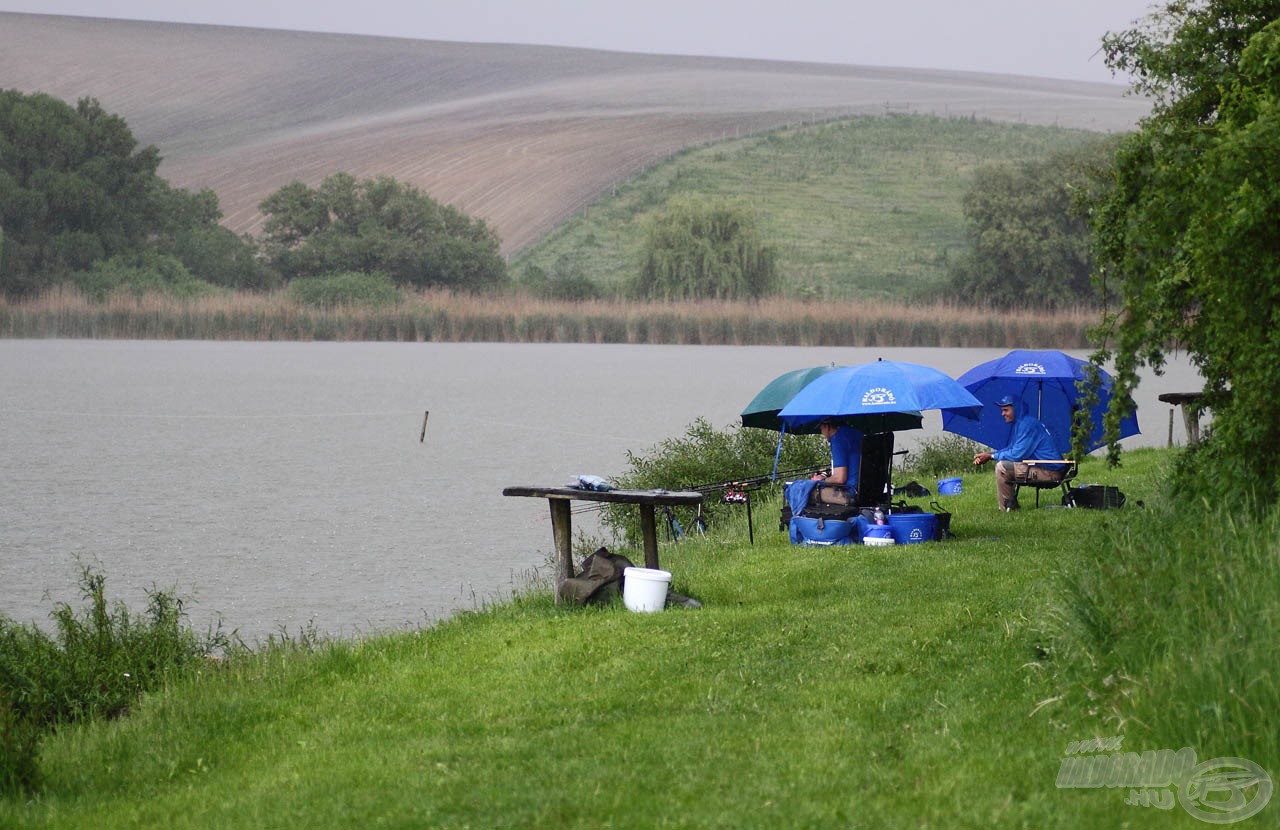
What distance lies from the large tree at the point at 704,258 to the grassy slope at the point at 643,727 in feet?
213

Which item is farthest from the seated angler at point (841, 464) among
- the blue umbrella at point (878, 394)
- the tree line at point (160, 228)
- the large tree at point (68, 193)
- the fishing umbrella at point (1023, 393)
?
the large tree at point (68, 193)

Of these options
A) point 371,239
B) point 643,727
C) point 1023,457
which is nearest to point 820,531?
point 1023,457

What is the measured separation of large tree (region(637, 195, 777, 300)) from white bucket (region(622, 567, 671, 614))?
64.5 meters

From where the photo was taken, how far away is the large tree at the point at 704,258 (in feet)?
248

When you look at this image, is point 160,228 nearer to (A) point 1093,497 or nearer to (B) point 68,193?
(B) point 68,193

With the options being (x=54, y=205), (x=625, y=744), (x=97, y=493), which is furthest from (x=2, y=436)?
(x=54, y=205)

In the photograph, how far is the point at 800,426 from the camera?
14203mm

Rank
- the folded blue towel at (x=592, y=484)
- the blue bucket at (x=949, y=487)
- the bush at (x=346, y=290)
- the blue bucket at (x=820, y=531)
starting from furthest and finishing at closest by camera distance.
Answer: the bush at (x=346, y=290)
the blue bucket at (x=949, y=487)
the blue bucket at (x=820, y=531)
the folded blue towel at (x=592, y=484)

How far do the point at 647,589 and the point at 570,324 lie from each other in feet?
171

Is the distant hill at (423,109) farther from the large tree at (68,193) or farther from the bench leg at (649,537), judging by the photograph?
the bench leg at (649,537)

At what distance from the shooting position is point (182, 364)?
6272 centimetres

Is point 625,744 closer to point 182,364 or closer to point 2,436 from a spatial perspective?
point 2,436

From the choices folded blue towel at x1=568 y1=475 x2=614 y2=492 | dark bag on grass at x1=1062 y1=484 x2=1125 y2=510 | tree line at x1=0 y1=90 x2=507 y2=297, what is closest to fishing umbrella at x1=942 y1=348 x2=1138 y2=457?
dark bag on grass at x1=1062 y1=484 x2=1125 y2=510

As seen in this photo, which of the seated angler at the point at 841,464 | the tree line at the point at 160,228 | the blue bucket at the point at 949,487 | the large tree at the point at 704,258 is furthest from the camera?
the large tree at the point at 704,258
